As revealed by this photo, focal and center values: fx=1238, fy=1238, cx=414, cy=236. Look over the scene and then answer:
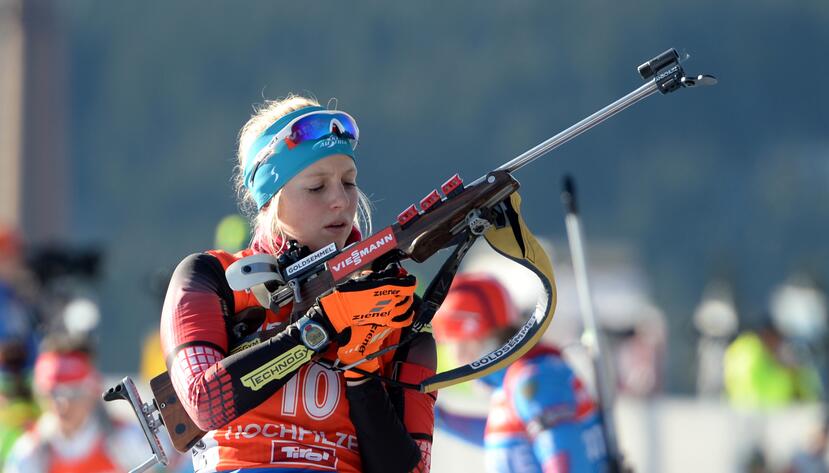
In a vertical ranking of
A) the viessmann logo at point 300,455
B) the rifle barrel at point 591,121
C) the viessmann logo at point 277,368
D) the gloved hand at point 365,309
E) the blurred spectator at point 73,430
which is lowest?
the viessmann logo at point 300,455

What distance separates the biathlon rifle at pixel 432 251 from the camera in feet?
9.16

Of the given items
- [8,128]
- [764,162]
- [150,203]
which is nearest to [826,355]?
[764,162]

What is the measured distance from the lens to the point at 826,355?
43.9ft

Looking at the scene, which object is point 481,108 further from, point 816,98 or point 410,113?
point 816,98

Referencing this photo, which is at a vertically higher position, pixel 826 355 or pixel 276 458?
pixel 826 355

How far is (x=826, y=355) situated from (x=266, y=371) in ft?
38.5

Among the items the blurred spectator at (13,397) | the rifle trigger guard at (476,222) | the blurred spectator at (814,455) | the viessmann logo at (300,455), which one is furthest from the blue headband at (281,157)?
the blurred spectator at (814,455)

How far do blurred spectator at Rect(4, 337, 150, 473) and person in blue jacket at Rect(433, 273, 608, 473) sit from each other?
2.79m

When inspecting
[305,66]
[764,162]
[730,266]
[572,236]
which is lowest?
[572,236]

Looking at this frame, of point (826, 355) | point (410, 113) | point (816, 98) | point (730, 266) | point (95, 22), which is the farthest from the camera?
point (95, 22)

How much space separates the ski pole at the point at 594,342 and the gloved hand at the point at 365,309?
88.1 inches

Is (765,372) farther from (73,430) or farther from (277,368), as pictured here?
(277,368)

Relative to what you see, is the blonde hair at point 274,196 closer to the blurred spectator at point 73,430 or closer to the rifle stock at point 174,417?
the rifle stock at point 174,417

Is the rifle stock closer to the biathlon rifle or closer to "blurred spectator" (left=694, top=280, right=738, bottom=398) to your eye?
the biathlon rifle
